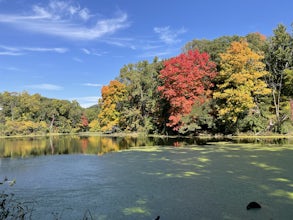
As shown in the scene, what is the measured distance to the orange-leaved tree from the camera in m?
42.8

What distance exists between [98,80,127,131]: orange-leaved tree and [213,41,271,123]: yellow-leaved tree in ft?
70.1

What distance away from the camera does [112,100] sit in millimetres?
43625

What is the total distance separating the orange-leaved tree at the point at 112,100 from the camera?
42844 mm

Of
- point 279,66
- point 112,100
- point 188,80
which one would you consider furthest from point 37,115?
point 279,66

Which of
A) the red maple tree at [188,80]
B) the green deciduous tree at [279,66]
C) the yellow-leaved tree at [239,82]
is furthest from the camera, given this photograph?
the red maple tree at [188,80]

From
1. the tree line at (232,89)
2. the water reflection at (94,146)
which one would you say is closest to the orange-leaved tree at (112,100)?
the tree line at (232,89)

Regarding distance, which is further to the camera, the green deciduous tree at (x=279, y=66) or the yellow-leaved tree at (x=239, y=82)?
the green deciduous tree at (x=279, y=66)

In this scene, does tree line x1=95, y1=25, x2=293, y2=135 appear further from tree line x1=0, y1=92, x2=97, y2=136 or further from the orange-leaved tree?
tree line x1=0, y1=92, x2=97, y2=136

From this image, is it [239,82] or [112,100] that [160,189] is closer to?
[239,82]

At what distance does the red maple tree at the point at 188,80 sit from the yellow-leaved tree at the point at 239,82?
84.6 inches

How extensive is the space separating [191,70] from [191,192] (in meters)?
20.8

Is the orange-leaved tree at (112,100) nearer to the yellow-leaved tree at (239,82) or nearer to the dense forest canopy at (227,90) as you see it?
the dense forest canopy at (227,90)

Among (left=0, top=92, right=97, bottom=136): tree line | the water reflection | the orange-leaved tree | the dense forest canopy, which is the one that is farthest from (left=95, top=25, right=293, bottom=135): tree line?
(left=0, top=92, right=97, bottom=136): tree line

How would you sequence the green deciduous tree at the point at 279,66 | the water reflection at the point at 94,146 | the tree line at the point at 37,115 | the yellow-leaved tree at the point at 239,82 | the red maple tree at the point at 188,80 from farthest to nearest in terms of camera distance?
the tree line at the point at 37,115 → the red maple tree at the point at 188,80 → the green deciduous tree at the point at 279,66 → the yellow-leaved tree at the point at 239,82 → the water reflection at the point at 94,146
